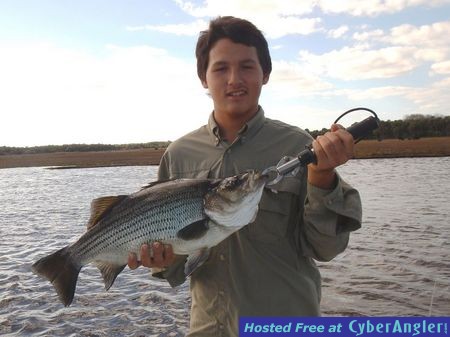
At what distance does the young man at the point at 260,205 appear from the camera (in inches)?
126

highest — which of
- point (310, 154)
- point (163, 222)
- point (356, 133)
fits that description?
point (356, 133)

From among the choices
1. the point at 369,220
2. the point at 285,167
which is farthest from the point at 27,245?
the point at 285,167

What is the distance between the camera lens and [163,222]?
3.67m

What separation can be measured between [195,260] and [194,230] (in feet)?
0.78

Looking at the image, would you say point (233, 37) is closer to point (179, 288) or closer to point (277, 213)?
point (277, 213)

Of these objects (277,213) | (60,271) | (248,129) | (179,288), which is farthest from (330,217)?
(179,288)

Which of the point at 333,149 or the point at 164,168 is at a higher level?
the point at 333,149

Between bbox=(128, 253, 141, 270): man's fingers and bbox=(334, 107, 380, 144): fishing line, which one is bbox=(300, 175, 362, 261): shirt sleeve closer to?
bbox=(334, 107, 380, 144): fishing line

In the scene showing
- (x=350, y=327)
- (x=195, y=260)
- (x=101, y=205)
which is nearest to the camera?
(x=350, y=327)

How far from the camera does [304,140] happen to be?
3613 mm

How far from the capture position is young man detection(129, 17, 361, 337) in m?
3.21

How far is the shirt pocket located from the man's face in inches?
27.8

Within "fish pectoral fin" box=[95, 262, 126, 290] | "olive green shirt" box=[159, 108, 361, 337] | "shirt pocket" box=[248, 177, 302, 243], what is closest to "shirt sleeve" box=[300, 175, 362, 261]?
"olive green shirt" box=[159, 108, 361, 337]

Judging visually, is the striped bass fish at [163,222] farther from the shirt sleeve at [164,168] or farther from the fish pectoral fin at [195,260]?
the shirt sleeve at [164,168]
